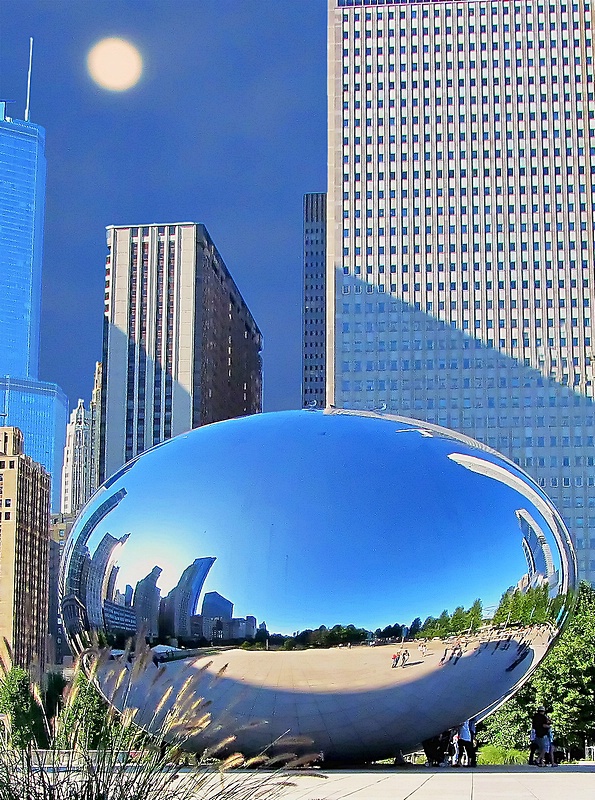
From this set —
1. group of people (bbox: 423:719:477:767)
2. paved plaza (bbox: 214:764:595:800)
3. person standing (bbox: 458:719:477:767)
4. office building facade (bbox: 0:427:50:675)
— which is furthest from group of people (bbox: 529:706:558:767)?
office building facade (bbox: 0:427:50:675)

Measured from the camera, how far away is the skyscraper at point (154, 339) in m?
151

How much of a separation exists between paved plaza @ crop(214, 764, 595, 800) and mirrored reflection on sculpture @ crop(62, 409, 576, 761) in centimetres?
65

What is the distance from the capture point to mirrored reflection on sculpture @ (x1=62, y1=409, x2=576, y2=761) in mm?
13688

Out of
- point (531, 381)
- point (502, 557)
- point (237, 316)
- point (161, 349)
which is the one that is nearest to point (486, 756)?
point (502, 557)

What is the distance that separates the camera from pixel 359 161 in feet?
422

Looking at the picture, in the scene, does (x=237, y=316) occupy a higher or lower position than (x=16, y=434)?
higher

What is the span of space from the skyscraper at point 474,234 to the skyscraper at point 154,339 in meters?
31.8

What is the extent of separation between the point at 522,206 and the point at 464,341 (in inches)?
678

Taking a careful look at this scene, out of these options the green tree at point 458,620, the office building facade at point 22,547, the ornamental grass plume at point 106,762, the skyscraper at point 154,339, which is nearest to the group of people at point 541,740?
the green tree at point 458,620

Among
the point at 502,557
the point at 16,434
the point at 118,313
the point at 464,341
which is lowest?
the point at 502,557

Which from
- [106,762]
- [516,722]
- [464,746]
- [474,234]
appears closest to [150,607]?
[464,746]

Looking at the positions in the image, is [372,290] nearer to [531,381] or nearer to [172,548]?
[531,381]

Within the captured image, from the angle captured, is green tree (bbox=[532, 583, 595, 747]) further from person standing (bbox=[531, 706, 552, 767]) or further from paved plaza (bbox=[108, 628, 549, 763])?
paved plaza (bbox=[108, 628, 549, 763])

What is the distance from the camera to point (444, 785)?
1341cm
